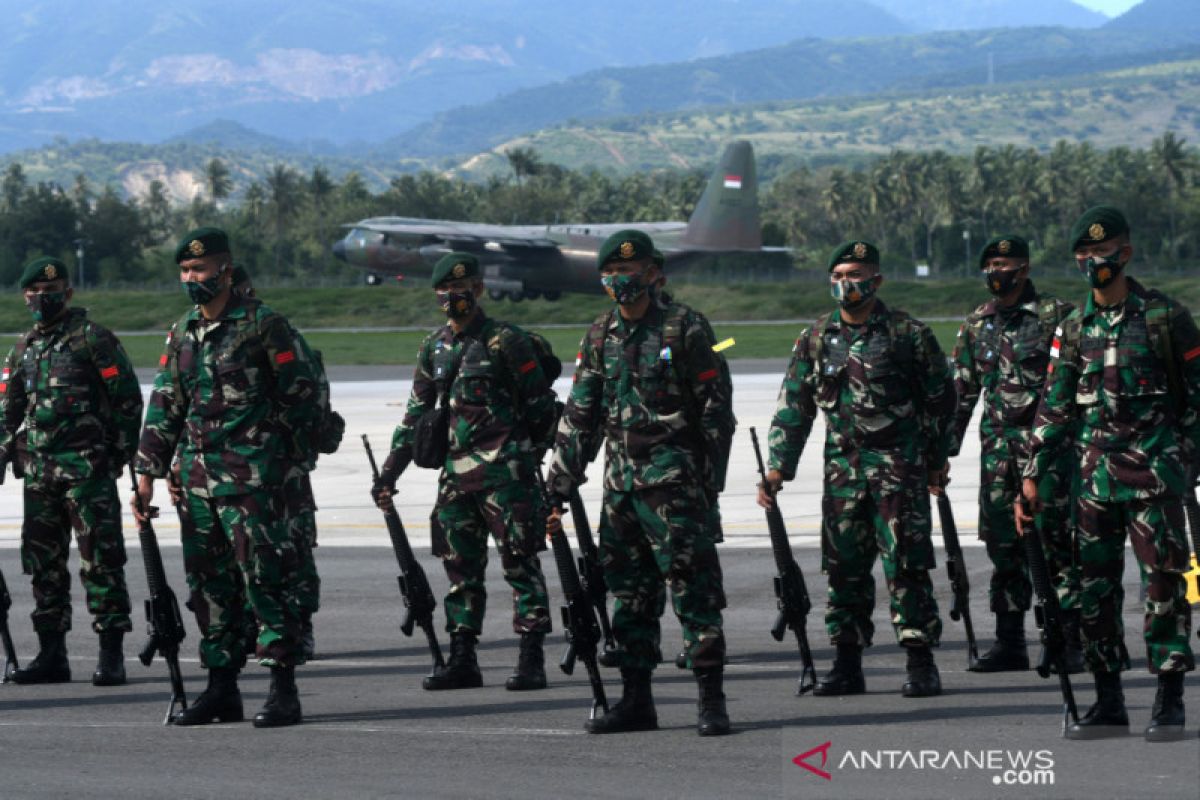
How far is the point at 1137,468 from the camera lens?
7.89m

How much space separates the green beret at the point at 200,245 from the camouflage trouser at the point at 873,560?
333 centimetres

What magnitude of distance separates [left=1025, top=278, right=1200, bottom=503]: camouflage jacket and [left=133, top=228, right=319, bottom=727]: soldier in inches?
146

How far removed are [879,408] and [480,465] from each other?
217 centimetres

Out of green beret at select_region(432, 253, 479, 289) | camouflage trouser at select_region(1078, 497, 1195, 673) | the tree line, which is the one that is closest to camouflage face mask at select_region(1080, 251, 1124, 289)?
camouflage trouser at select_region(1078, 497, 1195, 673)

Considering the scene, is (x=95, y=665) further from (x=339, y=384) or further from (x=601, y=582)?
(x=339, y=384)

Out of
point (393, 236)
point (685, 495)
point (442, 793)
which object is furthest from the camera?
point (393, 236)

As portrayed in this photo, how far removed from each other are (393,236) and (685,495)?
71370mm

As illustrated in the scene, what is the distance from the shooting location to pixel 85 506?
10383mm

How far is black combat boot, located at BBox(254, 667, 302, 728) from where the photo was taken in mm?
8914

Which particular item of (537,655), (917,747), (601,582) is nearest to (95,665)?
(537,655)

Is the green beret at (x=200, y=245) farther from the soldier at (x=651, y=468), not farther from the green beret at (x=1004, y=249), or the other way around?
the green beret at (x=1004, y=249)

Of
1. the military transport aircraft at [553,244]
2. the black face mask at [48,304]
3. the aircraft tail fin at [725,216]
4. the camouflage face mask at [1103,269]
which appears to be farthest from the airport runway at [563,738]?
the aircraft tail fin at [725,216]

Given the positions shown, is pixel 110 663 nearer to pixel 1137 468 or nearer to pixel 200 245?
pixel 200 245
